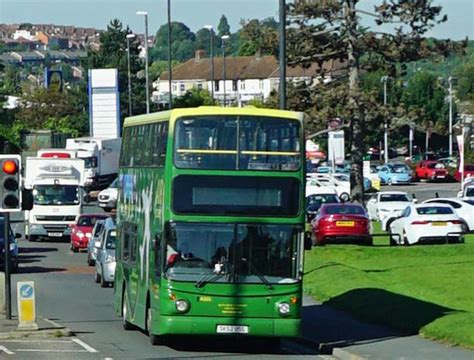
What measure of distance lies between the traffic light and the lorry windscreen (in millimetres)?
29746

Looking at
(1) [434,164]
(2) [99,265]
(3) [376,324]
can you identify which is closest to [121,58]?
(1) [434,164]

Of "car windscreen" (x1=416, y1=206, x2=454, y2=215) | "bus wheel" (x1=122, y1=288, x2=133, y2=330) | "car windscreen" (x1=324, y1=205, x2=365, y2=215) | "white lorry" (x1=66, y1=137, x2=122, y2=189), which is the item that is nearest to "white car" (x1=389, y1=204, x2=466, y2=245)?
"car windscreen" (x1=416, y1=206, x2=454, y2=215)

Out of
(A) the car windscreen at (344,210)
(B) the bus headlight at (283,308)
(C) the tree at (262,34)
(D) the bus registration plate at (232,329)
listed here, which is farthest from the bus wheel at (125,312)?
(C) the tree at (262,34)

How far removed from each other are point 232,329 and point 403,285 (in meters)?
11.3

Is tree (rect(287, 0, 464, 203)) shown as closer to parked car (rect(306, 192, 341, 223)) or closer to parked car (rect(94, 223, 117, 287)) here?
parked car (rect(306, 192, 341, 223))

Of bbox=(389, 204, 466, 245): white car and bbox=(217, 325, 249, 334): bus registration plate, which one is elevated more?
bbox=(389, 204, 466, 245): white car

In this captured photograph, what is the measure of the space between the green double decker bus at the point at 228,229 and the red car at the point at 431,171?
237 ft

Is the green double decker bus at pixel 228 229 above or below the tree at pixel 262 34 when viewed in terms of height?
below

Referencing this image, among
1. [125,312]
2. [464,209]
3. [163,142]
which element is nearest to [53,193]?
[464,209]

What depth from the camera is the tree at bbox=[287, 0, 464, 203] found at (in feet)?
174

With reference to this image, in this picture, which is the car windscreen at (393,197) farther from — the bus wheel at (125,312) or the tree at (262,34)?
the bus wheel at (125,312)

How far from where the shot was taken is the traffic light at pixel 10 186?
23719 millimetres

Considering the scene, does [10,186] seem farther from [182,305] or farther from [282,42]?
[282,42]

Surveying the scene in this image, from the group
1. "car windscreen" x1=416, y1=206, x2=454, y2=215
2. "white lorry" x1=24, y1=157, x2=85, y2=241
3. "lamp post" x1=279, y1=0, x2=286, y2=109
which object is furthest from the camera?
"white lorry" x1=24, y1=157, x2=85, y2=241
